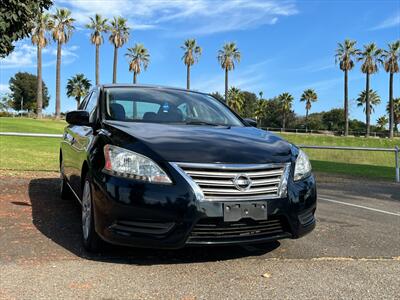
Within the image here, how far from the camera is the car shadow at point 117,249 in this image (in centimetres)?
448

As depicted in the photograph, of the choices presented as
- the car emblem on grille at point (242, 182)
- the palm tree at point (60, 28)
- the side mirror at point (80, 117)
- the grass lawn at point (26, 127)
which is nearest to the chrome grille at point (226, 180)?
the car emblem on grille at point (242, 182)

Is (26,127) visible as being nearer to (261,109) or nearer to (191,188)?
(191,188)

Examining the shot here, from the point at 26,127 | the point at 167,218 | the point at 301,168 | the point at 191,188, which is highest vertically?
the point at 26,127

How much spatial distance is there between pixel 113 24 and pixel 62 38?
25.9 feet

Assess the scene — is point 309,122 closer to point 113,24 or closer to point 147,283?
point 113,24

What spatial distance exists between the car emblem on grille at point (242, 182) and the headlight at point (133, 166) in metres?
0.55

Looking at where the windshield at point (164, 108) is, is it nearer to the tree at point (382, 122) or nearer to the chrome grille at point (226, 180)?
the chrome grille at point (226, 180)

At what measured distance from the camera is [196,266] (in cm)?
430

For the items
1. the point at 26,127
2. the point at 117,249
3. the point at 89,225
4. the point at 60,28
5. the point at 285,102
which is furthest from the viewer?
the point at 285,102

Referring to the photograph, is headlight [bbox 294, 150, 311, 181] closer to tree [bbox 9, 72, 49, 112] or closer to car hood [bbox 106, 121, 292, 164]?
car hood [bbox 106, 121, 292, 164]

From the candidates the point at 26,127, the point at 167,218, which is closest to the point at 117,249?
the point at 167,218

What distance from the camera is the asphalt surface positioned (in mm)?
3701

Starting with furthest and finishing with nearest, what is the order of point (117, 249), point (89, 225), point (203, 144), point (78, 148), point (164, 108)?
point (78, 148) → point (164, 108) → point (117, 249) → point (89, 225) → point (203, 144)

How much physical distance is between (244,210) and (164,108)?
6.46 feet
